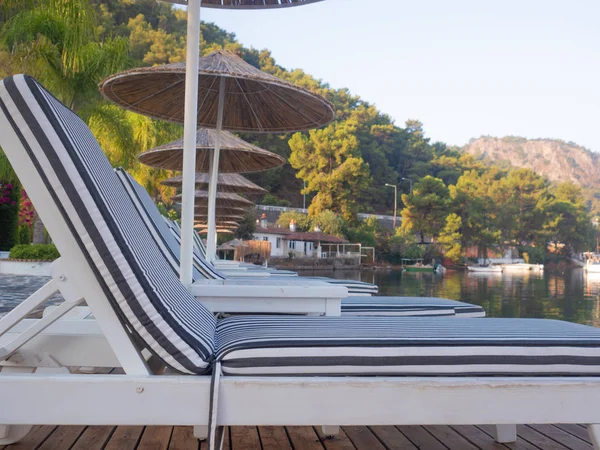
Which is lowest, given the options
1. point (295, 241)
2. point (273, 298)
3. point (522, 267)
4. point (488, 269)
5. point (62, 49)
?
point (522, 267)

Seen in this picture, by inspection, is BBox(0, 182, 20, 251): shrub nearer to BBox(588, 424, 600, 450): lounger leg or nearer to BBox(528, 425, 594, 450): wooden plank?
BBox(528, 425, 594, 450): wooden plank

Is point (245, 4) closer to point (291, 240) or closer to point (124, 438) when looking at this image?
point (124, 438)

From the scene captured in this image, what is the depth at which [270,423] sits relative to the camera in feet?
4.07

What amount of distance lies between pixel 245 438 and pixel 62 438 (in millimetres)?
573

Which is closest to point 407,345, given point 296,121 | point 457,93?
point 296,121

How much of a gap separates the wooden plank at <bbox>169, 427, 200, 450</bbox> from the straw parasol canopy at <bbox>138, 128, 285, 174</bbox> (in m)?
4.46

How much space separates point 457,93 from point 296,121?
99248 mm

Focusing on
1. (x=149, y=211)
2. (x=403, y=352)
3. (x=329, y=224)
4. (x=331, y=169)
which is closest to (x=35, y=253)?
(x=149, y=211)

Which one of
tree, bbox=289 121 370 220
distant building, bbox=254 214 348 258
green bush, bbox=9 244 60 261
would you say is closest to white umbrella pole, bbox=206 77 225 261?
green bush, bbox=9 244 60 261

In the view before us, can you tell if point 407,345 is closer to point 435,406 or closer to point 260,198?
point 435,406

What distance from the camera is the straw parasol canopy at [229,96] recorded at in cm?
321

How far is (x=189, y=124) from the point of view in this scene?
2.41 metres

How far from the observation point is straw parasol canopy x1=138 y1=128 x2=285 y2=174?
648 cm

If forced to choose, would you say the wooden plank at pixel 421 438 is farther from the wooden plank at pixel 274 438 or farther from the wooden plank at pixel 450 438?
the wooden plank at pixel 274 438
